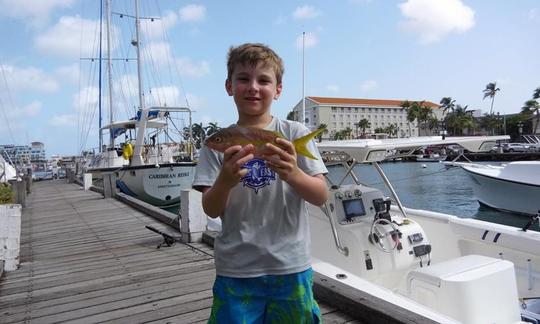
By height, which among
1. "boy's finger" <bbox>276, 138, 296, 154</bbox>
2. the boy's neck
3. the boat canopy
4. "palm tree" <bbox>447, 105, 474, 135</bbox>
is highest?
"palm tree" <bbox>447, 105, 474, 135</bbox>

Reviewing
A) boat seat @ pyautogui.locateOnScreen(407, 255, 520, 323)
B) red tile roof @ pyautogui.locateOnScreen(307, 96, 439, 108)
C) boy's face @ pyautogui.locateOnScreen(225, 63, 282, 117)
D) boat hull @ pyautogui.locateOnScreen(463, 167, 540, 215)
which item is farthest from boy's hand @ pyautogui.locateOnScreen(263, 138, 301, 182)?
red tile roof @ pyautogui.locateOnScreen(307, 96, 439, 108)

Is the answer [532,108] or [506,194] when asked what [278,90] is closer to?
[506,194]

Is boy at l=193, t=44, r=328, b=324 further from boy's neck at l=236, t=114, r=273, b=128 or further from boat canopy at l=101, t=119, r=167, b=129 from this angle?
boat canopy at l=101, t=119, r=167, b=129

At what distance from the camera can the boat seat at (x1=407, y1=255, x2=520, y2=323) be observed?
3.44 metres

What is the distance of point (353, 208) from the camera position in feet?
17.4

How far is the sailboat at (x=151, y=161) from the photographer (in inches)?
707

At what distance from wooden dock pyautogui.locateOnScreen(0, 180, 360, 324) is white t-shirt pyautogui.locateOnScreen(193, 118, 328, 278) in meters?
1.89

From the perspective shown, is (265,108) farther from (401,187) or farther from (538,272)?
(401,187)

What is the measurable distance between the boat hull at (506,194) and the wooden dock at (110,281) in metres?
13.5

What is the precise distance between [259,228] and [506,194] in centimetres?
1738

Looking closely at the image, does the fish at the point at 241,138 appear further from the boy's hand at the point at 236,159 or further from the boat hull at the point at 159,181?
the boat hull at the point at 159,181

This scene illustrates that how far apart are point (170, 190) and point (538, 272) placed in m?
15.4

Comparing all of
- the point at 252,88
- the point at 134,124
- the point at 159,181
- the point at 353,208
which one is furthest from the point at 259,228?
the point at 134,124

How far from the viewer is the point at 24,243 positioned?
7.83 m
